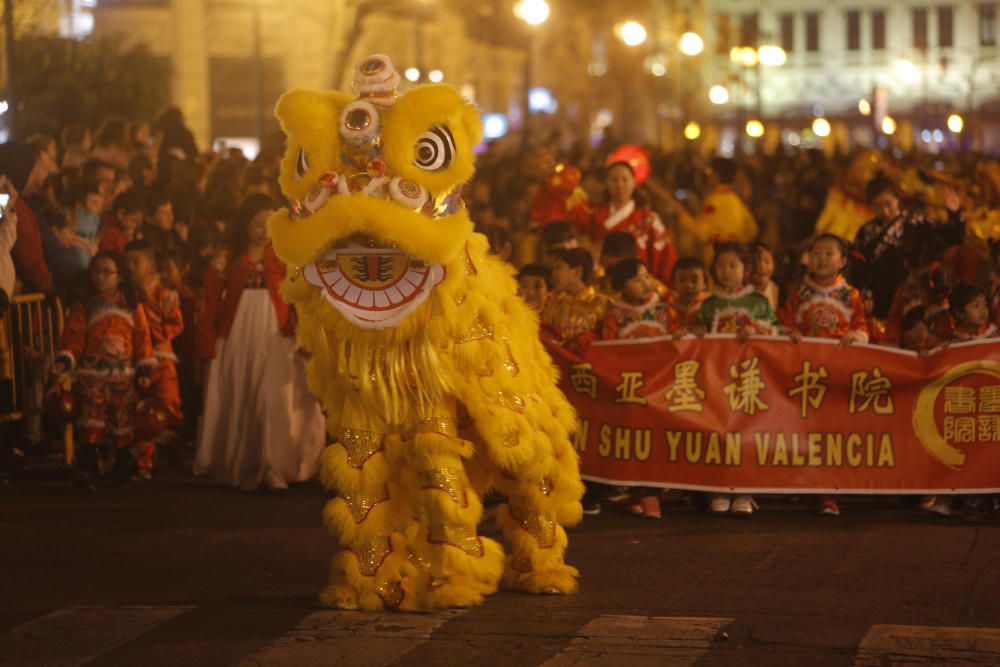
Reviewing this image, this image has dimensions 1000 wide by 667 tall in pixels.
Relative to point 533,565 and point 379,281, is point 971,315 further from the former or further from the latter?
point 379,281

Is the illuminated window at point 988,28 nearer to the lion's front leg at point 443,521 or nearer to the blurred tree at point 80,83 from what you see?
the blurred tree at point 80,83

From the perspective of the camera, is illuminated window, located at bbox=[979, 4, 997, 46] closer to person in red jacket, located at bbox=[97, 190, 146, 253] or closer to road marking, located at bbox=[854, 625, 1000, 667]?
person in red jacket, located at bbox=[97, 190, 146, 253]

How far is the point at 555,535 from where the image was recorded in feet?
25.2

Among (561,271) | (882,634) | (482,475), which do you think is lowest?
(882,634)

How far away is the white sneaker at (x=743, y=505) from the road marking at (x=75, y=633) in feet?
11.5

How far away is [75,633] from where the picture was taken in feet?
23.2

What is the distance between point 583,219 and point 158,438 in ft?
12.9

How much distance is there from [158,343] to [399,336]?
14.8 feet

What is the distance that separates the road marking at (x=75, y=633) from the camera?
670 cm

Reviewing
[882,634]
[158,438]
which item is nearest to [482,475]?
[882,634]

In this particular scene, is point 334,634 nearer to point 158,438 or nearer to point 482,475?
point 482,475

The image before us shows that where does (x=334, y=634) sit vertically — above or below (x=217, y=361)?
below

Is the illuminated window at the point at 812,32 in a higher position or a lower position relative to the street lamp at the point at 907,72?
higher

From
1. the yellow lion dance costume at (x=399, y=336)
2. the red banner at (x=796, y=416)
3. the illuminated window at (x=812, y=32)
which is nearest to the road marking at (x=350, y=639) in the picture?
the yellow lion dance costume at (x=399, y=336)
